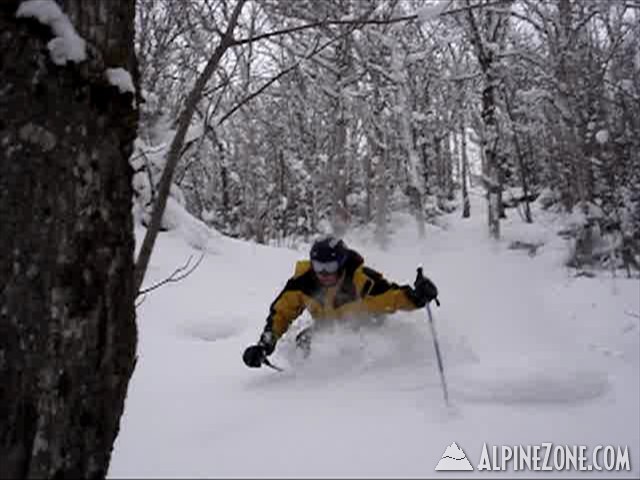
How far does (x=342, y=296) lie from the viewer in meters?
4.84

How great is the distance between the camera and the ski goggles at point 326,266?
4.57 meters

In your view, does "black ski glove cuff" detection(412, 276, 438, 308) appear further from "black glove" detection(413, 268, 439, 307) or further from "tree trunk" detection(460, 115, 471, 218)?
"tree trunk" detection(460, 115, 471, 218)

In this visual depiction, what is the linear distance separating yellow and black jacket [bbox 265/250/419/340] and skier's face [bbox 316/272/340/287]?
62mm

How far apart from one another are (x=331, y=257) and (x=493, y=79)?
1256 centimetres

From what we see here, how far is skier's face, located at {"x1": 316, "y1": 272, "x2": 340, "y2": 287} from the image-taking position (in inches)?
183

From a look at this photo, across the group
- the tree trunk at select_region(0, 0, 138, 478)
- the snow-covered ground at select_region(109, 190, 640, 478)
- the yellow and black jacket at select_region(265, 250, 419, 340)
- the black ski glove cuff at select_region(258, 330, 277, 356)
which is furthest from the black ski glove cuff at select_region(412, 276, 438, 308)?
the tree trunk at select_region(0, 0, 138, 478)

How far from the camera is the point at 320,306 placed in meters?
4.85

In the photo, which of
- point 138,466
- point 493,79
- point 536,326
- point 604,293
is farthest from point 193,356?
point 493,79

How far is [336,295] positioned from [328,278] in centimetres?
22

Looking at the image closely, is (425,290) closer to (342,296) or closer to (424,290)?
(424,290)

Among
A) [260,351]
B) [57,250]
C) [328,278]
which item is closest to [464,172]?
[328,278]

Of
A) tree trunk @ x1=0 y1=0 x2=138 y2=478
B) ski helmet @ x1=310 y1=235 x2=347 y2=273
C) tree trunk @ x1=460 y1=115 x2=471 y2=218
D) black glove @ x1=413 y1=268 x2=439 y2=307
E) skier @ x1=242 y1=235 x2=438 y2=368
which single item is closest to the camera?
tree trunk @ x1=0 y1=0 x2=138 y2=478

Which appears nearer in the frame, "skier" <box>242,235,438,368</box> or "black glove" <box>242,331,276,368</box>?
"black glove" <box>242,331,276,368</box>

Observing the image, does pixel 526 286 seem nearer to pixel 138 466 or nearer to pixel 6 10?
pixel 138 466
